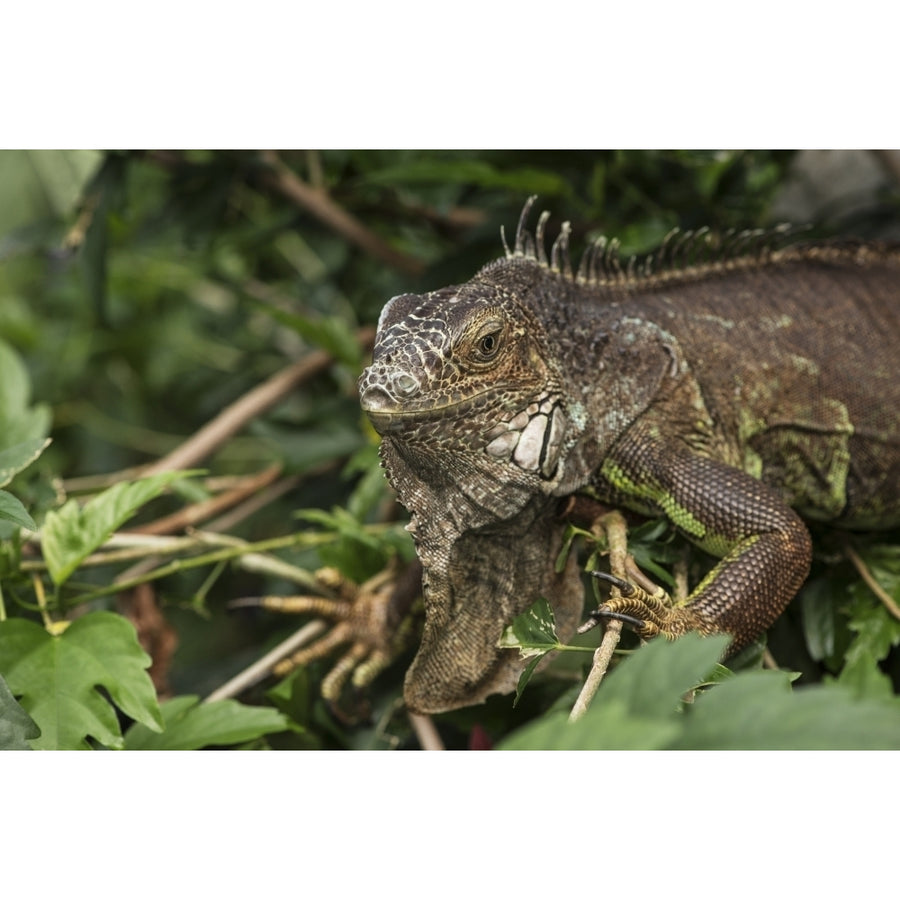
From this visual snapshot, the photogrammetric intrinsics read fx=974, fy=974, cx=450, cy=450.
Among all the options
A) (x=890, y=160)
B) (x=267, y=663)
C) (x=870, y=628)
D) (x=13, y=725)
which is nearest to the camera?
(x=13, y=725)

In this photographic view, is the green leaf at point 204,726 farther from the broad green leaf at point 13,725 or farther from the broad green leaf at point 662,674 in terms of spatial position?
the broad green leaf at point 662,674

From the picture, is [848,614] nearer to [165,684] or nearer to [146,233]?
[165,684]

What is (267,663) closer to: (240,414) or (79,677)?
(79,677)

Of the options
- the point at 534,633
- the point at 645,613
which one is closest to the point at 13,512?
the point at 534,633

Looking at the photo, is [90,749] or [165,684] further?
[165,684]

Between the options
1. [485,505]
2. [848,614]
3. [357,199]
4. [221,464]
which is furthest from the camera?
[221,464]

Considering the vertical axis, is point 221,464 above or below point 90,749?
below

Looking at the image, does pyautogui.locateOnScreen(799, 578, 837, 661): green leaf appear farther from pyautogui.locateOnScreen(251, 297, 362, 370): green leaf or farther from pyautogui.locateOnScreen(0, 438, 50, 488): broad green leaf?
pyautogui.locateOnScreen(0, 438, 50, 488): broad green leaf

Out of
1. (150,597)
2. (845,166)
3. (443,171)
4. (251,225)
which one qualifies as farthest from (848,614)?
(251,225)
